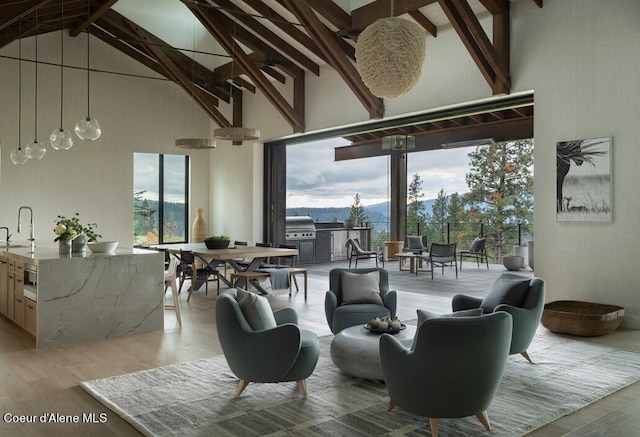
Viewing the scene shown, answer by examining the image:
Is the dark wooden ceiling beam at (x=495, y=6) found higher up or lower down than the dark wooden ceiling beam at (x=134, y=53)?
lower down

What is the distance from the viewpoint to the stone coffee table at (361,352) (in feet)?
12.7

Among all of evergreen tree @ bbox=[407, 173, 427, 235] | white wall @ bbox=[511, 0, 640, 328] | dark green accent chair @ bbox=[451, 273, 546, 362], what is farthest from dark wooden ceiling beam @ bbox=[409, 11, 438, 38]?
evergreen tree @ bbox=[407, 173, 427, 235]

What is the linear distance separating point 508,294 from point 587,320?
1.31 meters

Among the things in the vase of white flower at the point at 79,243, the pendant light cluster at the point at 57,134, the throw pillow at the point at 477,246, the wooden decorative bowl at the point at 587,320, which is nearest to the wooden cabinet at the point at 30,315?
the vase of white flower at the point at 79,243

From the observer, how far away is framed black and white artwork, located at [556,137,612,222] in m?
5.95

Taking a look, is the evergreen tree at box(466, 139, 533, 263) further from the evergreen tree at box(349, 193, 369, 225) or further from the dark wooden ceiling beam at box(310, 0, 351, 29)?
the dark wooden ceiling beam at box(310, 0, 351, 29)

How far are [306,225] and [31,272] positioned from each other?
810cm

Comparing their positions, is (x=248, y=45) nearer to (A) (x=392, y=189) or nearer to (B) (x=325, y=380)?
(A) (x=392, y=189)

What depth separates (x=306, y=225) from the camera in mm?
13172

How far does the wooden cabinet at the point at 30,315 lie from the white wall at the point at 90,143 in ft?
16.0

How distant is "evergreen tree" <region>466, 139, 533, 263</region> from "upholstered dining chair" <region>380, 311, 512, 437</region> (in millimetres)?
10332

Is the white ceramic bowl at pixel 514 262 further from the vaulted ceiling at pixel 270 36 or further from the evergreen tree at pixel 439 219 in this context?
the vaulted ceiling at pixel 270 36

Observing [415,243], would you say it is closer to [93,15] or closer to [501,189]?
[501,189]

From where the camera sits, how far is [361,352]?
155 inches
